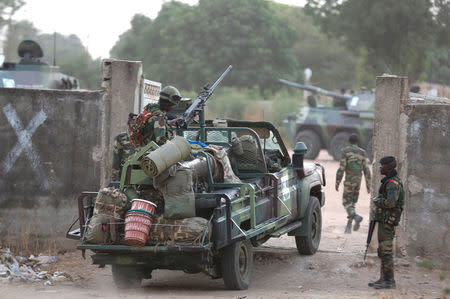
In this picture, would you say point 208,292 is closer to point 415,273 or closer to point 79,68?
point 415,273

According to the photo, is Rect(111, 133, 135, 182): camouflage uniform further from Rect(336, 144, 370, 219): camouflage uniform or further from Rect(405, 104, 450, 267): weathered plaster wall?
Rect(336, 144, 370, 219): camouflage uniform

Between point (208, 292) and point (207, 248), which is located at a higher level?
point (207, 248)

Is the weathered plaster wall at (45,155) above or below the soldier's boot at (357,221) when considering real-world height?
above

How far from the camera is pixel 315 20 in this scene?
108 ft

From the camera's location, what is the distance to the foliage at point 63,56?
42250mm

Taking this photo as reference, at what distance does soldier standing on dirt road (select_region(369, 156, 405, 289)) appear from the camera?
25.9 ft

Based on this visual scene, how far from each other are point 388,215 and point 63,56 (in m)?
49.6

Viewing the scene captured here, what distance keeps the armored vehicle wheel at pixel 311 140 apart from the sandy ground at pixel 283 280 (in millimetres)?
14068

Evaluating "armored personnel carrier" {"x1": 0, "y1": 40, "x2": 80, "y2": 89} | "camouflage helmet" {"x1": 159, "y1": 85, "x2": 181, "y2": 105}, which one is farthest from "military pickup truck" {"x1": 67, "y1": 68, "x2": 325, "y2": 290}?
"armored personnel carrier" {"x1": 0, "y1": 40, "x2": 80, "y2": 89}

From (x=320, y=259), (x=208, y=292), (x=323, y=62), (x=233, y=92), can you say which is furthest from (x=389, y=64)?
(x=323, y=62)

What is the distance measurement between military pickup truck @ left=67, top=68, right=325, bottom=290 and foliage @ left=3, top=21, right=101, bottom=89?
16499 mm

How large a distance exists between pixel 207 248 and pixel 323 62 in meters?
55.2

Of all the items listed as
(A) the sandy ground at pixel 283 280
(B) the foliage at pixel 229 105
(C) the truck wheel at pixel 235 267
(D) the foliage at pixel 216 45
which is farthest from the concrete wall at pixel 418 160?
(D) the foliage at pixel 216 45

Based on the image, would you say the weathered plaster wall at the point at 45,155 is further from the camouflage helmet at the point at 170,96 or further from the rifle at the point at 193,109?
the camouflage helmet at the point at 170,96
